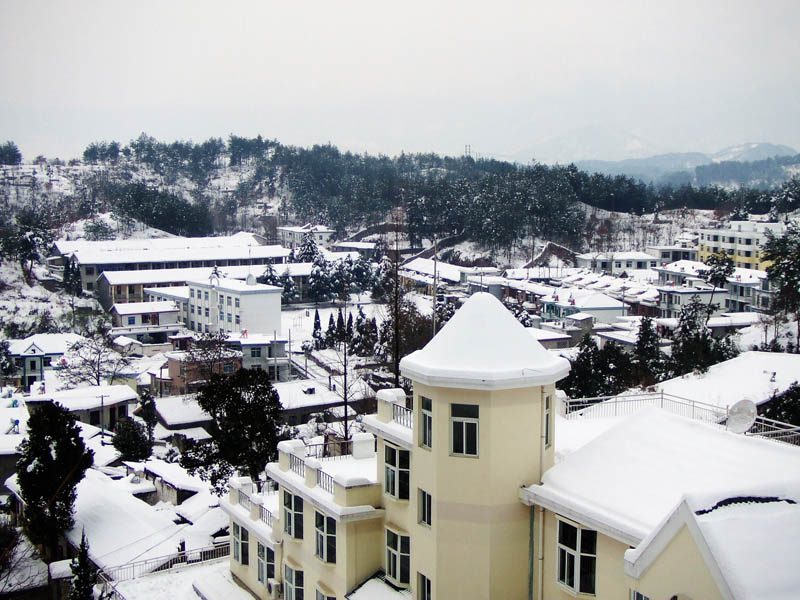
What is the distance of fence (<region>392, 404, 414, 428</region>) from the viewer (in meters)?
7.26

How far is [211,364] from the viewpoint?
27.0 meters

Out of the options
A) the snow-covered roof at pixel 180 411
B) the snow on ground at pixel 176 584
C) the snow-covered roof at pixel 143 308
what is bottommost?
the snow-covered roof at pixel 180 411

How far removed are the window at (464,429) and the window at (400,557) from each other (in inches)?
49.5

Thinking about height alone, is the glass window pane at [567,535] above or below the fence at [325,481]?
above

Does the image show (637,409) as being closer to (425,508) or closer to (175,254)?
(425,508)

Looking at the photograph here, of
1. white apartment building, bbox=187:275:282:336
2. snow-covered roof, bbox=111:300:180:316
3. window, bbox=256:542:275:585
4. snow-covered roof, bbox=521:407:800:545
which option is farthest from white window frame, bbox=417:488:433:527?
snow-covered roof, bbox=111:300:180:316

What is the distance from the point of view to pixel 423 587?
261 inches

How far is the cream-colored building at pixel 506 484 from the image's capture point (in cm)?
546

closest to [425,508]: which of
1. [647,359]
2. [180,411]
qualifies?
[647,359]

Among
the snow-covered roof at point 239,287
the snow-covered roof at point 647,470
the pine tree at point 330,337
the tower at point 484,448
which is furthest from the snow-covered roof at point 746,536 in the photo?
the snow-covered roof at point 239,287

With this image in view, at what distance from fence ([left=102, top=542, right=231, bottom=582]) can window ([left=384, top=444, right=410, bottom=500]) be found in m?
5.93

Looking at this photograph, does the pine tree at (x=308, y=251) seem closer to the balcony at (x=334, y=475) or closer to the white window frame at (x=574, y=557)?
the balcony at (x=334, y=475)

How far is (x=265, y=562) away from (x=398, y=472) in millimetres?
2854

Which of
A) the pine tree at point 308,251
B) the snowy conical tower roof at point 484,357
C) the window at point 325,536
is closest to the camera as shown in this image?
the snowy conical tower roof at point 484,357
